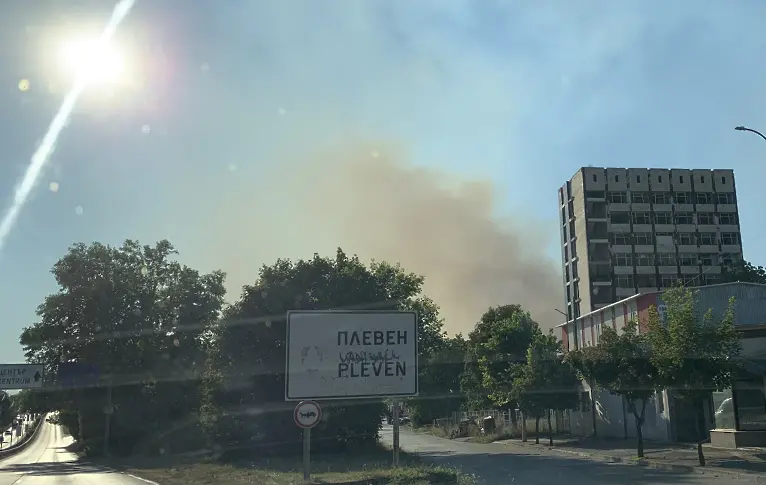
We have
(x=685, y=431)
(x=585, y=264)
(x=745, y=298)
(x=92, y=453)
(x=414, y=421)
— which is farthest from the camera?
(x=585, y=264)

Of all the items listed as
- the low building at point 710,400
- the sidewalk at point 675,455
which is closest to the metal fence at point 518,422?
the low building at point 710,400

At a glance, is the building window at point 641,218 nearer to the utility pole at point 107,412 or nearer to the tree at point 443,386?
the tree at point 443,386

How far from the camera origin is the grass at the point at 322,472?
16031mm

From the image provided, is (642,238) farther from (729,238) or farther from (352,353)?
(352,353)

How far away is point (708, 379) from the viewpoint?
22203 millimetres

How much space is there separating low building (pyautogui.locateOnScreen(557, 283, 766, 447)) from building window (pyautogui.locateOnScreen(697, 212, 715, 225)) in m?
45.0

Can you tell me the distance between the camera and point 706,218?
292 ft

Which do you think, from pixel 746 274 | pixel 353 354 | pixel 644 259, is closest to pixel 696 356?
pixel 353 354

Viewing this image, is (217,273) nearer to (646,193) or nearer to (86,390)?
(86,390)

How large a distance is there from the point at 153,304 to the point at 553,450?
32014 millimetres

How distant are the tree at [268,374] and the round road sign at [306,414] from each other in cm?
1450

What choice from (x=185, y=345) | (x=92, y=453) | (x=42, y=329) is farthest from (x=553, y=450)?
(x=42, y=329)

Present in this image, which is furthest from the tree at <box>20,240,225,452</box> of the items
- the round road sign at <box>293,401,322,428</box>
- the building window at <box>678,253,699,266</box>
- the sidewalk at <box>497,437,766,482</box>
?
the building window at <box>678,253,699,266</box>

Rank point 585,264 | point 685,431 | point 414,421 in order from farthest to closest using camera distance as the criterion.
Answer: point 585,264
point 414,421
point 685,431
